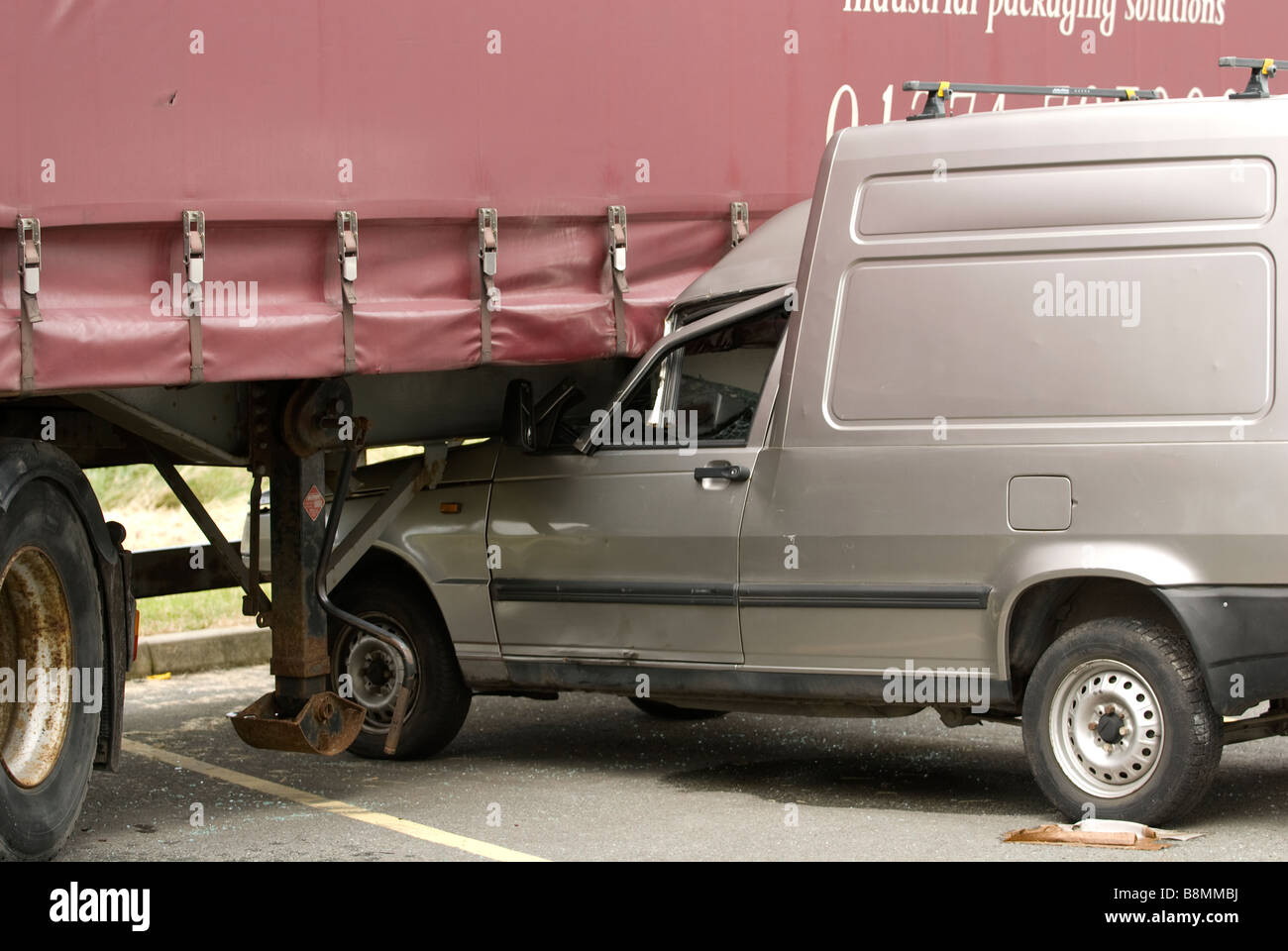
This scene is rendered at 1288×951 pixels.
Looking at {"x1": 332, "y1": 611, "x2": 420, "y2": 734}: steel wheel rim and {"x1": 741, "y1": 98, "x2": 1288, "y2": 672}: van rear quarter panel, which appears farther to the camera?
{"x1": 332, "y1": 611, "x2": 420, "y2": 734}: steel wheel rim

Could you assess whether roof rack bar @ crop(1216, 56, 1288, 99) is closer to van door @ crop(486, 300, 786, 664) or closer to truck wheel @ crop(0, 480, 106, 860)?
van door @ crop(486, 300, 786, 664)

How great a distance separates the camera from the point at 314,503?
7.53 m

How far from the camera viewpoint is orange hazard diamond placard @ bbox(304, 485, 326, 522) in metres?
7.49

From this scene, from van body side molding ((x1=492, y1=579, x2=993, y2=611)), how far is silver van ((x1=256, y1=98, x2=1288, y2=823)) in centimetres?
1

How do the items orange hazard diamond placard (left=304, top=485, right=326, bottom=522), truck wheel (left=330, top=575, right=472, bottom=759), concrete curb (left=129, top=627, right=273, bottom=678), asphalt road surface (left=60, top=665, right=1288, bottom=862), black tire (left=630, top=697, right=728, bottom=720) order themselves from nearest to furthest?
asphalt road surface (left=60, top=665, right=1288, bottom=862)
orange hazard diamond placard (left=304, top=485, right=326, bottom=522)
truck wheel (left=330, top=575, right=472, bottom=759)
black tire (left=630, top=697, right=728, bottom=720)
concrete curb (left=129, top=627, right=273, bottom=678)

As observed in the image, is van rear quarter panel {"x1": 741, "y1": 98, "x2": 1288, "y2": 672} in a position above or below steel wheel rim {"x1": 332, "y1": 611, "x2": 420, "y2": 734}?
above

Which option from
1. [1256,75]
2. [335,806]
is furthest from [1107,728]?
[335,806]

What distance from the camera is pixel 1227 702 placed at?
6074 mm

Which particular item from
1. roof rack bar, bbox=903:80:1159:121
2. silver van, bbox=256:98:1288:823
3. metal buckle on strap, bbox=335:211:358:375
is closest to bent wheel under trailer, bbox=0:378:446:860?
metal buckle on strap, bbox=335:211:358:375

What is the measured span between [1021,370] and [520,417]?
7.47 feet

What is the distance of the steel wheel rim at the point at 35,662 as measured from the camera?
6289 mm

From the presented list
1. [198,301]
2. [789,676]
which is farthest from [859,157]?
[198,301]

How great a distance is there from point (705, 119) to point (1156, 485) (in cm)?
258

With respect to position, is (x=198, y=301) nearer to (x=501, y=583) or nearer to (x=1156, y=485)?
(x=501, y=583)
